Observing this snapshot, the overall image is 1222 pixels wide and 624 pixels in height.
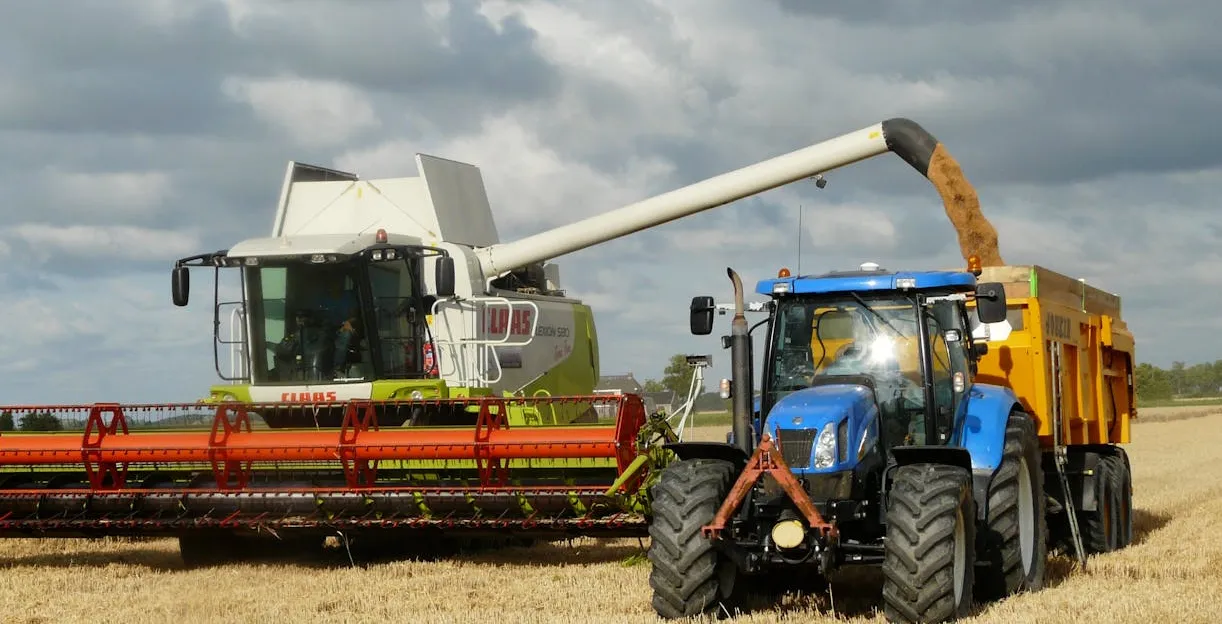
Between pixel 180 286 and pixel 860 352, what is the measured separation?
583 cm

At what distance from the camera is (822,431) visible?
636 cm

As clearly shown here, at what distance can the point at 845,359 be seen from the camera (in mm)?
7031

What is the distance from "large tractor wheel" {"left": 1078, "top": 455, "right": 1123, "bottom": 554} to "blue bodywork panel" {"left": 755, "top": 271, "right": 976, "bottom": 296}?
121 inches

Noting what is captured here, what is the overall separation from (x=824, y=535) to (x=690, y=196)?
281 inches

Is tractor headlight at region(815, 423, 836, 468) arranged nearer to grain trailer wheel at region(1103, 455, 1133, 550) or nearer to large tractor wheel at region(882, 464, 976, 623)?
large tractor wheel at region(882, 464, 976, 623)

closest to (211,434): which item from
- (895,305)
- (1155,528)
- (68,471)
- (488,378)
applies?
(68,471)

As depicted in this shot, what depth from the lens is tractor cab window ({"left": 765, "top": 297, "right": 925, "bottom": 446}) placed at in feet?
22.9

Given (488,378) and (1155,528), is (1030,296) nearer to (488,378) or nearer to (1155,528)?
(1155,528)

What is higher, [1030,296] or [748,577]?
[1030,296]

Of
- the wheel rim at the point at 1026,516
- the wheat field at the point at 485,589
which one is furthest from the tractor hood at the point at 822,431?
the wheel rim at the point at 1026,516

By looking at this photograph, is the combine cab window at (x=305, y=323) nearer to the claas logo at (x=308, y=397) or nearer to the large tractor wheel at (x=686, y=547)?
the claas logo at (x=308, y=397)

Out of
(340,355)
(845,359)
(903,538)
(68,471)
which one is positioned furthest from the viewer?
(340,355)

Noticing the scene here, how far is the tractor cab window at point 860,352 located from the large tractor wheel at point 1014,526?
50 centimetres

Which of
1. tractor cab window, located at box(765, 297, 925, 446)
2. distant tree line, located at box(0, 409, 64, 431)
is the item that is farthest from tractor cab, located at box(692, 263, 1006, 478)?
distant tree line, located at box(0, 409, 64, 431)
